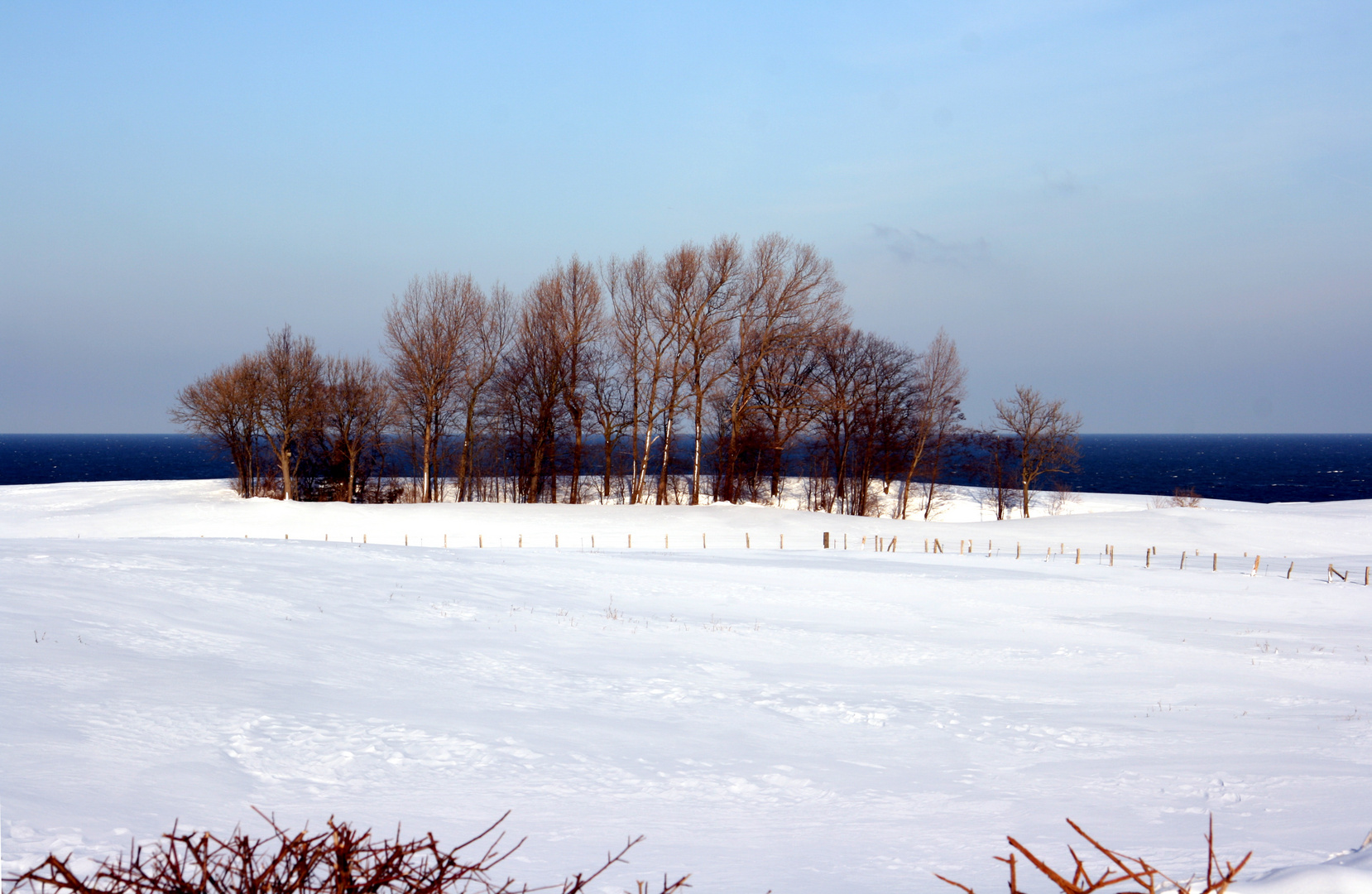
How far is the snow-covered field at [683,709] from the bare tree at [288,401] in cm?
2429

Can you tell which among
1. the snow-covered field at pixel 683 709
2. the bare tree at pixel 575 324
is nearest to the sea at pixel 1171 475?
the bare tree at pixel 575 324

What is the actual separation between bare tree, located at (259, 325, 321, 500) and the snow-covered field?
2429 centimetres

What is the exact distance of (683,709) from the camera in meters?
11.3

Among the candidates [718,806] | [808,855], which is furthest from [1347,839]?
[718,806]

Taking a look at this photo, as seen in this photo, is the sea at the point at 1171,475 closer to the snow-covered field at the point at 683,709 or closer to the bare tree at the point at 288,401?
the bare tree at the point at 288,401

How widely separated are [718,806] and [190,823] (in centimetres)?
428

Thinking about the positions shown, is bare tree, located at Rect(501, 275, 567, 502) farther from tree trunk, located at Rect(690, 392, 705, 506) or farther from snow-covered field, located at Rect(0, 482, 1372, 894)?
snow-covered field, located at Rect(0, 482, 1372, 894)

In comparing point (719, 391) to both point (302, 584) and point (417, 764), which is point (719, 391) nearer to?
point (302, 584)

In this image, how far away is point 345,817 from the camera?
6.58 metres

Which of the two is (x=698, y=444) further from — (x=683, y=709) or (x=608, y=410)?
(x=683, y=709)

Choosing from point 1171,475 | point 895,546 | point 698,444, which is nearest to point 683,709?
point 895,546

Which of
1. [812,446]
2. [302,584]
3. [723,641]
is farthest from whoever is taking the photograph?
[812,446]

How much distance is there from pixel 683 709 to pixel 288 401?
139 ft

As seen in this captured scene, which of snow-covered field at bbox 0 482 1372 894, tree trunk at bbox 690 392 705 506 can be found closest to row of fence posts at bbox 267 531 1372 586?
snow-covered field at bbox 0 482 1372 894
